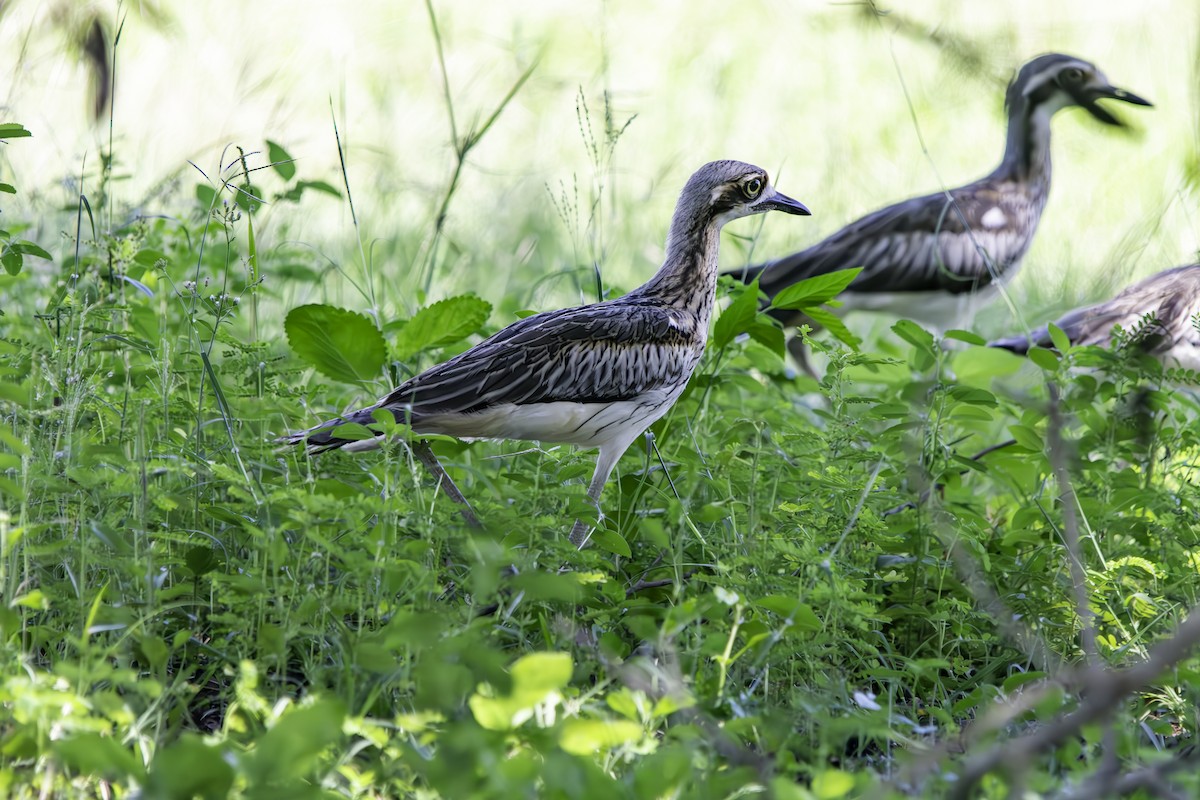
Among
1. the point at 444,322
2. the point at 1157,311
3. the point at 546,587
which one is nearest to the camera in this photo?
the point at 546,587

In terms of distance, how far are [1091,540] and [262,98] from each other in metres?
6.80

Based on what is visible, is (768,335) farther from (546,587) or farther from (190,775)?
(190,775)

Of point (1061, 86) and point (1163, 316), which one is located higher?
point (1061, 86)

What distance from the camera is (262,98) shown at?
29.0 ft

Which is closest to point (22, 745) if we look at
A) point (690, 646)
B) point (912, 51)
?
point (690, 646)

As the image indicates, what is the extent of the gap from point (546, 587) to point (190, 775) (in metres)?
0.79

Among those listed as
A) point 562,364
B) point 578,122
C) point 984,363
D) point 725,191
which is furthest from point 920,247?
point 562,364

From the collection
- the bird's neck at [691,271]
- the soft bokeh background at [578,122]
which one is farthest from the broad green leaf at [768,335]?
the soft bokeh background at [578,122]

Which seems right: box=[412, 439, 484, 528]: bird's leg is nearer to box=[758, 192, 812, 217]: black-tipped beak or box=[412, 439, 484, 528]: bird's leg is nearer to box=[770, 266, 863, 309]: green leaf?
box=[770, 266, 863, 309]: green leaf

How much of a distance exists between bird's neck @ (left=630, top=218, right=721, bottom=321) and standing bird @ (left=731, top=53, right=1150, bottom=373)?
2149mm

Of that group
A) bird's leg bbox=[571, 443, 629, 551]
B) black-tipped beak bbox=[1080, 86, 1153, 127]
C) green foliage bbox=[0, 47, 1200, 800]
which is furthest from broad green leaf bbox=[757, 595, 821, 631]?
black-tipped beak bbox=[1080, 86, 1153, 127]

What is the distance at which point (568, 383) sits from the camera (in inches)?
153

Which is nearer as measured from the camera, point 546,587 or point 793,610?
point 546,587

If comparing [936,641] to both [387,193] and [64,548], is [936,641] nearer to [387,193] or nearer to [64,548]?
[64,548]
